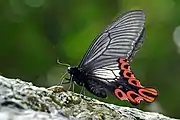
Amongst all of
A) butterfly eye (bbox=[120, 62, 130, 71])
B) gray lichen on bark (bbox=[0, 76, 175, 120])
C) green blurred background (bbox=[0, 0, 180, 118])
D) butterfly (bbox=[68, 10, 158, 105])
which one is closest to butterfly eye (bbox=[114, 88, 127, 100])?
butterfly (bbox=[68, 10, 158, 105])

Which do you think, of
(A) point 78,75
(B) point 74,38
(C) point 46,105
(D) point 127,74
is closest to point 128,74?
(D) point 127,74

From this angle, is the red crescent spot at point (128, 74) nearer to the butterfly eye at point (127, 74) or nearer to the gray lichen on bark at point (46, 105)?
the butterfly eye at point (127, 74)

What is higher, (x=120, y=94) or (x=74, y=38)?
(x=74, y=38)

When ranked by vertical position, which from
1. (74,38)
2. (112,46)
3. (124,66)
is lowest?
(124,66)

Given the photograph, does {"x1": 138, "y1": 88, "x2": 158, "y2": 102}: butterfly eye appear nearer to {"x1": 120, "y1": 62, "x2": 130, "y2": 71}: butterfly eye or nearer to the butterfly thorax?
{"x1": 120, "y1": 62, "x2": 130, "y2": 71}: butterfly eye

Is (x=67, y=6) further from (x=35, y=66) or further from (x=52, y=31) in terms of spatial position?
(x=35, y=66)

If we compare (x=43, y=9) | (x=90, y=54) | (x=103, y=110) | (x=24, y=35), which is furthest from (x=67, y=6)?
(x=103, y=110)

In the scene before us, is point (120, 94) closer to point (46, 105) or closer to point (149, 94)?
point (149, 94)
